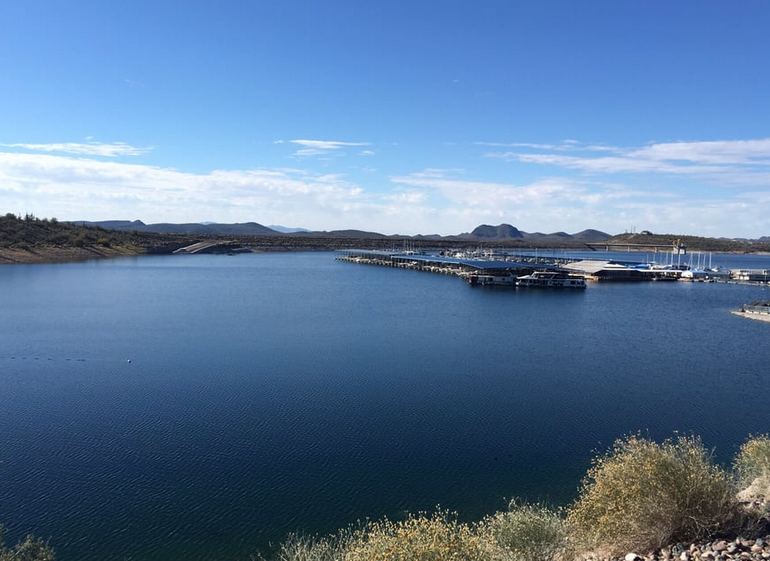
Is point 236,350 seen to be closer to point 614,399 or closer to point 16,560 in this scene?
point 614,399

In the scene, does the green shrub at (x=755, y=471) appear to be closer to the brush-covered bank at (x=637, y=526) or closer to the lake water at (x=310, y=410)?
the brush-covered bank at (x=637, y=526)

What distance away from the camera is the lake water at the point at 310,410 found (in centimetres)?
1597

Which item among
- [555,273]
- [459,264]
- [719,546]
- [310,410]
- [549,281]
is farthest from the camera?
[459,264]

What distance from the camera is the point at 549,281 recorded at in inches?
3086

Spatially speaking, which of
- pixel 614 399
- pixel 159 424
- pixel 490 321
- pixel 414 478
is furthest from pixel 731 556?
pixel 490 321

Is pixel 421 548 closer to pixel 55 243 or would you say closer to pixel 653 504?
pixel 653 504

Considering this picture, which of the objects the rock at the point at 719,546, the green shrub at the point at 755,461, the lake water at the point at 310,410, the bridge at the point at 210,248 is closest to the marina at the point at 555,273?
the lake water at the point at 310,410

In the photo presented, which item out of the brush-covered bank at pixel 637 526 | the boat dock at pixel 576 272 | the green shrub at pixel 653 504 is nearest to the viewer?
the brush-covered bank at pixel 637 526

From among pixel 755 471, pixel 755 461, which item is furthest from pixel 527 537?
pixel 755 471

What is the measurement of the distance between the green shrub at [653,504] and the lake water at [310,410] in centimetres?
522

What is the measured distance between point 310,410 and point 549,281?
6060cm

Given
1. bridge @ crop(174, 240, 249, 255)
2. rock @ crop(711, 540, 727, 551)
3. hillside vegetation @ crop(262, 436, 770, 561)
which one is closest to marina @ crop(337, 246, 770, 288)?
bridge @ crop(174, 240, 249, 255)

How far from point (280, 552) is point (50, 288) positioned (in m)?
59.4

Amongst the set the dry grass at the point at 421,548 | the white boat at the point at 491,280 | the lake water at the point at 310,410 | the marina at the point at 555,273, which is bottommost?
the lake water at the point at 310,410
